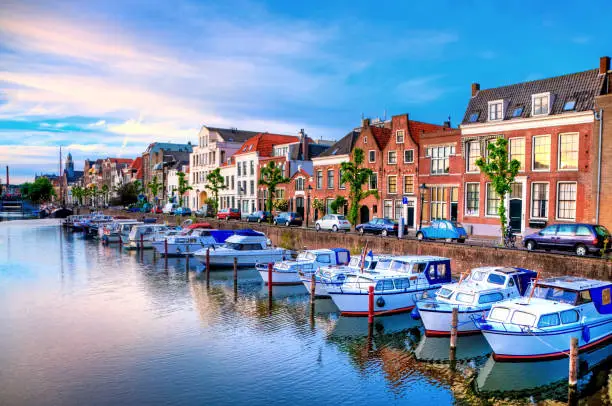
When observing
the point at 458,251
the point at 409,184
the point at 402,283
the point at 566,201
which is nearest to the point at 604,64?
the point at 566,201

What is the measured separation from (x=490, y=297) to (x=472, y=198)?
2308 centimetres

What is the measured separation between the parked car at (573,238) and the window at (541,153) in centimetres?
1013

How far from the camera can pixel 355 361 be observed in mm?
19750

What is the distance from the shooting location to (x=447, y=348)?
825 inches

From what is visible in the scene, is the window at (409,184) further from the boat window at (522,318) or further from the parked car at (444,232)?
the boat window at (522,318)

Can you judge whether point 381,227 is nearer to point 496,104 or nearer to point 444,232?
point 444,232

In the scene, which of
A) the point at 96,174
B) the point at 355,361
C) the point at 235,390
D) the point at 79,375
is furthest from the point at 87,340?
the point at 96,174

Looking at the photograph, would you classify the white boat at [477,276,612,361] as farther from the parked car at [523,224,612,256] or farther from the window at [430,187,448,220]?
the window at [430,187,448,220]

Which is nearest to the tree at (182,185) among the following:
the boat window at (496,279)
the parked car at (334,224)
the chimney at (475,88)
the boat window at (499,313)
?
the parked car at (334,224)

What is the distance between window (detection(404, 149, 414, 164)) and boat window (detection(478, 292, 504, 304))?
93.8 feet

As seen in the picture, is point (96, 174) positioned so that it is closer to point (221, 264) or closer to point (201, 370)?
point (221, 264)

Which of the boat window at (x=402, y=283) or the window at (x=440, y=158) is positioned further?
the window at (x=440, y=158)

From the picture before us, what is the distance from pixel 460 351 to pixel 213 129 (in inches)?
2984

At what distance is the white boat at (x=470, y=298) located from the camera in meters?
21.5
